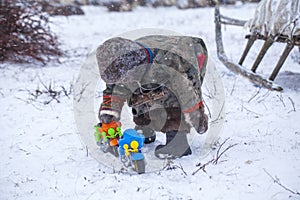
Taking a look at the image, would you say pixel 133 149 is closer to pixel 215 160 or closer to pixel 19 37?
pixel 215 160

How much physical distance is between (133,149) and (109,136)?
261mm

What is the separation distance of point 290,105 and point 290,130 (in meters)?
0.79

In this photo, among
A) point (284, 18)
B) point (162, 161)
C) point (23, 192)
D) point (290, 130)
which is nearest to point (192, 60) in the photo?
point (162, 161)

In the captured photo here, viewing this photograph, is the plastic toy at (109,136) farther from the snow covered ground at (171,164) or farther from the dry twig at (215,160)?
the dry twig at (215,160)

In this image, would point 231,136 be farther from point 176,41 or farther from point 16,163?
point 16,163

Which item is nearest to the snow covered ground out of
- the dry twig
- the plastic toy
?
the dry twig

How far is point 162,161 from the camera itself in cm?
259

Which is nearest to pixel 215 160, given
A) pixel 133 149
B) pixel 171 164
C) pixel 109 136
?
pixel 171 164

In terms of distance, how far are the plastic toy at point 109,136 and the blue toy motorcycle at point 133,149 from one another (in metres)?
0.12

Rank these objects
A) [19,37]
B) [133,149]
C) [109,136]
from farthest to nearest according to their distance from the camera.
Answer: [19,37] → [109,136] → [133,149]

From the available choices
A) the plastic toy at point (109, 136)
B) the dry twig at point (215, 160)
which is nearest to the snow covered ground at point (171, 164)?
the dry twig at point (215, 160)

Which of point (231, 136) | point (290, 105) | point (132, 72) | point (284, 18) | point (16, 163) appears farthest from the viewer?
point (284, 18)

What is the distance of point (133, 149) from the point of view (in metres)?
2.36

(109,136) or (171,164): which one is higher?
(109,136)
